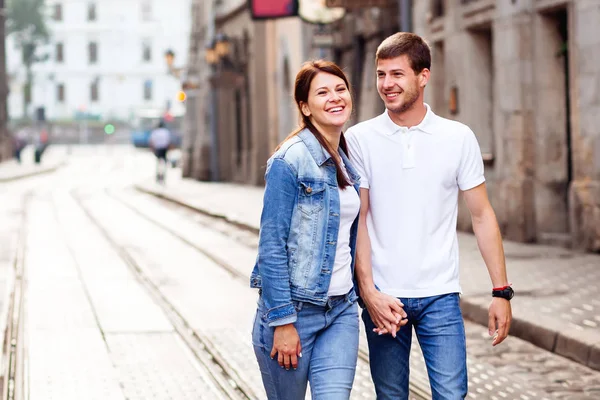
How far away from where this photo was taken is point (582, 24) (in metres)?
13.4

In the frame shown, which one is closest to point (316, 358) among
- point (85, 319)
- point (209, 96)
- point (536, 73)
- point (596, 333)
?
point (596, 333)

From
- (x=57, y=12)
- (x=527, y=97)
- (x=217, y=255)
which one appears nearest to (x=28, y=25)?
(x=57, y=12)

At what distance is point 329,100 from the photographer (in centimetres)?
422

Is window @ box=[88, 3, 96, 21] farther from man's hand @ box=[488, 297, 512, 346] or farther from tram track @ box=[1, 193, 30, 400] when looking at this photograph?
man's hand @ box=[488, 297, 512, 346]

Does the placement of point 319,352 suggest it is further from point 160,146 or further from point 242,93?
point 242,93

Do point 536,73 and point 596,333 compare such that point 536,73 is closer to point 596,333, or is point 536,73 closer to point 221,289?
point 221,289

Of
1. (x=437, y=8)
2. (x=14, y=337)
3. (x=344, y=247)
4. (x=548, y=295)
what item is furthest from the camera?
(x=437, y=8)

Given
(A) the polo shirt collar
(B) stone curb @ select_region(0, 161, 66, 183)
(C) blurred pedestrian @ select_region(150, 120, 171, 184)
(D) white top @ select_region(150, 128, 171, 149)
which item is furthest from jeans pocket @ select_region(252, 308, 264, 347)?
(B) stone curb @ select_region(0, 161, 66, 183)

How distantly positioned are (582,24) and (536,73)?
1.76m

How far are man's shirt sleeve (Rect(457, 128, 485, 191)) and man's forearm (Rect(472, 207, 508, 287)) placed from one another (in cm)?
14

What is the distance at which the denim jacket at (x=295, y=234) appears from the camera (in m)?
4.12

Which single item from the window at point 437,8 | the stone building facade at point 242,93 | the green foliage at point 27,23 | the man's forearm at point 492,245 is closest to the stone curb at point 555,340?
the man's forearm at point 492,245

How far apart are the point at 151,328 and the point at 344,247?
5.24 metres

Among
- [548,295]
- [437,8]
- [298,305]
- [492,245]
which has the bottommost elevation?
[548,295]
